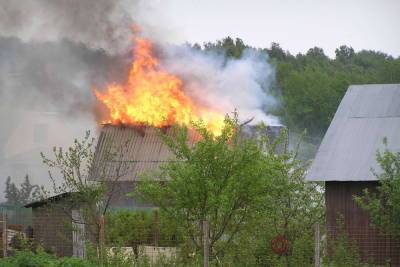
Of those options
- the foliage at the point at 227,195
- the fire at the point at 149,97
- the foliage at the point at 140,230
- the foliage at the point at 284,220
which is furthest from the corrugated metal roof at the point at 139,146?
the foliage at the point at 227,195

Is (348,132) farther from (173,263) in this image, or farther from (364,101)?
(173,263)

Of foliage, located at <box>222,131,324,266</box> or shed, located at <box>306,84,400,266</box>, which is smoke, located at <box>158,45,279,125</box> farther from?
foliage, located at <box>222,131,324,266</box>

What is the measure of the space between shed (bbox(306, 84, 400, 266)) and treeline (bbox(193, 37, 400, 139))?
162 ft

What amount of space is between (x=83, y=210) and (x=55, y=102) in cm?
2613

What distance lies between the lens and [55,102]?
5316 cm

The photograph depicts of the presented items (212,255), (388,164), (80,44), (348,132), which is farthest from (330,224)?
(80,44)

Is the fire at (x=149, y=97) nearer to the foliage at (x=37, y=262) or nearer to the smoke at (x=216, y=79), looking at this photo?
the smoke at (x=216, y=79)

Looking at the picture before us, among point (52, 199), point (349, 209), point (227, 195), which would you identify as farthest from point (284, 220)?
point (52, 199)

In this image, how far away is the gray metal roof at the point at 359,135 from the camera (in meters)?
32.6

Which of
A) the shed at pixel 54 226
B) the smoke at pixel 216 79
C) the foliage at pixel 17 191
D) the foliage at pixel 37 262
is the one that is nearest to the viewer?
the foliage at pixel 37 262

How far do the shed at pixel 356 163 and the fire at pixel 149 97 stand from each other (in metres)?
10.6

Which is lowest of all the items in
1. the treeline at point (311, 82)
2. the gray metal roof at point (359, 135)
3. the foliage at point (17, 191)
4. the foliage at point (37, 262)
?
the foliage at point (37, 262)

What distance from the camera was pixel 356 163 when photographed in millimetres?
32719

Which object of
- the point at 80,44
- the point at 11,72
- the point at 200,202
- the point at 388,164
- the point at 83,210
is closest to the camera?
the point at 200,202
